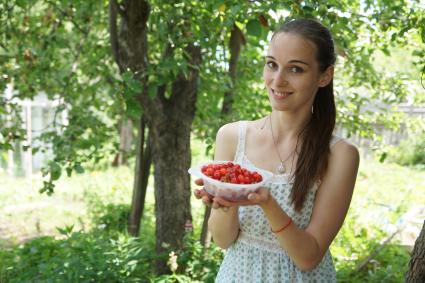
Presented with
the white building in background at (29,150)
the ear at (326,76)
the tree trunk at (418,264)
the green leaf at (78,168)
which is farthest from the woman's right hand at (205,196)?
the white building in background at (29,150)

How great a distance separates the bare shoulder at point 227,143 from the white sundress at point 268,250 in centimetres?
4

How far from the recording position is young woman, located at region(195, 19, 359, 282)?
59.1 inches

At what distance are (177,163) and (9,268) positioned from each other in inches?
56.2

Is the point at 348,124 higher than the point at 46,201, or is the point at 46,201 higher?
the point at 348,124

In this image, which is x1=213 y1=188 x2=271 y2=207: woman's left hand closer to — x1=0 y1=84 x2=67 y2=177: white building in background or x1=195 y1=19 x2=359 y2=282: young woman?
x1=195 y1=19 x2=359 y2=282: young woman

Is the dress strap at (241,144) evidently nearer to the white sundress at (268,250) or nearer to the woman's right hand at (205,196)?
the white sundress at (268,250)

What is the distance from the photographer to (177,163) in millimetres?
3682

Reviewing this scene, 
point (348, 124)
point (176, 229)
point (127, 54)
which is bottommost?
point (176, 229)

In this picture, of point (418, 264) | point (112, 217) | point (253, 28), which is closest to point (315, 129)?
point (418, 264)

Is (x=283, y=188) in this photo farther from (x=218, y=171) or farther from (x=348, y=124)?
(x=348, y=124)

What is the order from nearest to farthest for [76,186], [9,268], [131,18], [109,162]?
[131,18]
[9,268]
[76,186]
[109,162]

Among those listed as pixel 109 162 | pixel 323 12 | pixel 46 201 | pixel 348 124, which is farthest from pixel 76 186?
pixel 323 12

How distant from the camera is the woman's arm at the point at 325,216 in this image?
1431 mm

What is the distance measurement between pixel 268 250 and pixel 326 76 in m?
0.60
